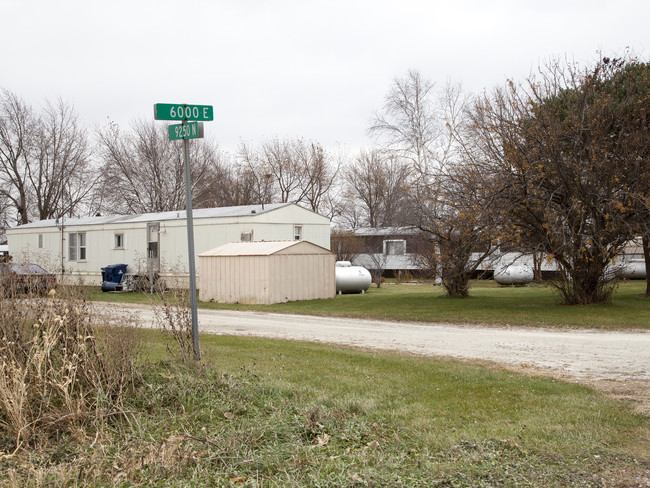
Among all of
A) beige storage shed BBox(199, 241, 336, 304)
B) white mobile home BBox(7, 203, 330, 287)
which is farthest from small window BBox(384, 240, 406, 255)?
beige storage shed BBox(199, 241, 336, 304)

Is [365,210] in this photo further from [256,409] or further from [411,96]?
[256,409]

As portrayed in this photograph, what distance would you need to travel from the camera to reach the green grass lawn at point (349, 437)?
152 inches

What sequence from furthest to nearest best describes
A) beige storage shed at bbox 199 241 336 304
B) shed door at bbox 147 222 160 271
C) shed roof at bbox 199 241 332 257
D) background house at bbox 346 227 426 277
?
background house at bbox 346 227 426 277
shed door at bbox 147 222 160 271
shed roof at bbox 199 241 332 257
beige storage shed at bbox 199 241 336 304

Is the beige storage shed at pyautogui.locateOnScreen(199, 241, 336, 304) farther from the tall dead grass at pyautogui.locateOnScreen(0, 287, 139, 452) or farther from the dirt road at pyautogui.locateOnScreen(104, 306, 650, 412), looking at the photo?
the tall dead grass at pyautogui.locateOnScreen(0, 287, 139, 452)

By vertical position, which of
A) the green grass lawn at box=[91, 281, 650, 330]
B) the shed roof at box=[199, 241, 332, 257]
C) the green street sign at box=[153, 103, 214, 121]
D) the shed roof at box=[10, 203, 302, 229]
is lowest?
the green grass lawn at box=[91, 281, 650, 330]

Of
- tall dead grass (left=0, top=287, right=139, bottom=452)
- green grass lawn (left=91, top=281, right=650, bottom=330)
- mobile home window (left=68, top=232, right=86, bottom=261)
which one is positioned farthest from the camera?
mobile home window (left=68, top=232, right=86, bottom=261)

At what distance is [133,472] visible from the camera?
153 inches

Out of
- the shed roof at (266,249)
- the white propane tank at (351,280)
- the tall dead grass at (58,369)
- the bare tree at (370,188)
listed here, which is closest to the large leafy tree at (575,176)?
the shed roof at (266,249)

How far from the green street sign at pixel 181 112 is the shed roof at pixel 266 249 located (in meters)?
12.3

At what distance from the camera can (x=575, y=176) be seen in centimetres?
1464

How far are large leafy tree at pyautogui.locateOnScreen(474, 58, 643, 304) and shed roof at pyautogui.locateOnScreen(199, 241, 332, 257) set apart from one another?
6504mm

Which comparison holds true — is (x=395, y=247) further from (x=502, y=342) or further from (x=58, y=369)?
(x=58, y=369)

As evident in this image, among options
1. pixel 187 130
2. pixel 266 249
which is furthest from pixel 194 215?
pixel 187 130

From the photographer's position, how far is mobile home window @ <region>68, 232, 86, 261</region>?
27203mm
